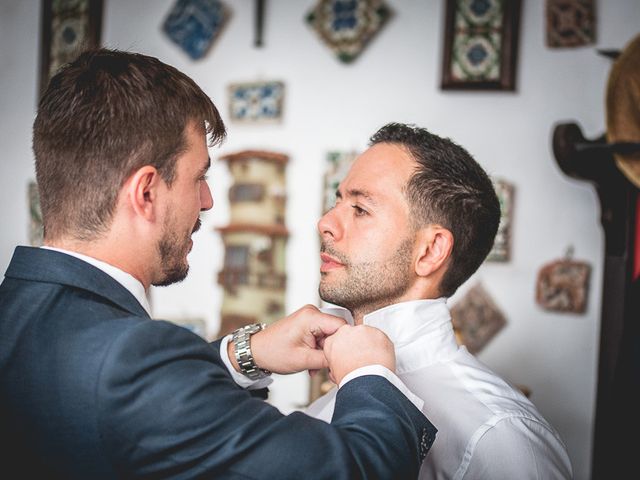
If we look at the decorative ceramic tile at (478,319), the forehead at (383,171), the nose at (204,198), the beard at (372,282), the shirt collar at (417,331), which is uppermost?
the forehead at (383,171)

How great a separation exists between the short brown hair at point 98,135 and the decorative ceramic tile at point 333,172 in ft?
6.80

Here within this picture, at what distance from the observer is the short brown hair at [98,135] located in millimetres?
1134

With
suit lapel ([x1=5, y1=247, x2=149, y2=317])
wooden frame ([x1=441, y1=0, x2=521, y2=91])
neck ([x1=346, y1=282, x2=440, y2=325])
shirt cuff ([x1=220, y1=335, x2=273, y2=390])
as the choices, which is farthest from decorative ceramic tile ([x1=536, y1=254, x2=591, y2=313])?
suit lapel ([x1=5, y1=247, x2=149, y2=317])

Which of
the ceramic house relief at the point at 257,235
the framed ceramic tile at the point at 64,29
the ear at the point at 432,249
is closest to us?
the ear at the point at 432,249

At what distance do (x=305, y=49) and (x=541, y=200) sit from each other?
1.36 metres

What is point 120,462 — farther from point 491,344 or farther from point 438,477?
point 491,344

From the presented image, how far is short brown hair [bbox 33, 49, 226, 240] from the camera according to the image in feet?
3.72

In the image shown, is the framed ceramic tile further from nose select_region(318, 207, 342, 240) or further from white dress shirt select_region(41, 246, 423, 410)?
white dress shirt select_region(41, 246, 423, 410)

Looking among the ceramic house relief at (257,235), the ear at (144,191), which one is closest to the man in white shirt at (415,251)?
the ear at (144,191)

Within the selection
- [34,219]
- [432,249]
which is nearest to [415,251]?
[432,249]

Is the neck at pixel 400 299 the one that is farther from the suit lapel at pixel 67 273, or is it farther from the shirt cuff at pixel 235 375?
the suit lapel at pixel 67 273

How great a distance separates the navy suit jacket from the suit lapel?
25 mm

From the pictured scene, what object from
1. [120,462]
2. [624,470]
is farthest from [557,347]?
[120,462]

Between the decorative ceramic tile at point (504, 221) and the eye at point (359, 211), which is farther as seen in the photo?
the decorative ceramic tile at point (504, 221)
